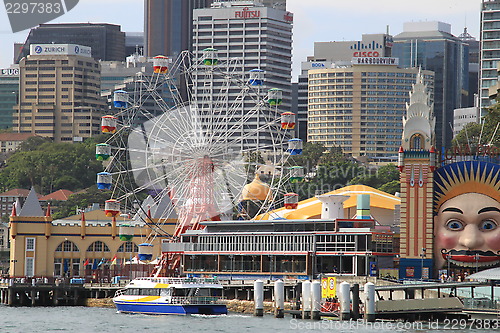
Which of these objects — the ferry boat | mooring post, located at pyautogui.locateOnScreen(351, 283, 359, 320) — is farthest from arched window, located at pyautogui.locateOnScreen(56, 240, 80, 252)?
mooring post, located at pyautogui.locateOnScreen(351, 283, 359, 320)

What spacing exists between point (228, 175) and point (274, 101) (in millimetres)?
9874

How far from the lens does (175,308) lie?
402ft

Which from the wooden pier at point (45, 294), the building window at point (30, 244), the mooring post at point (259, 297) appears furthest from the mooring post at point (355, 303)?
the building window at point (30, 244)

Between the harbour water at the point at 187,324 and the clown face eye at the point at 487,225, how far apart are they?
69.4 feet

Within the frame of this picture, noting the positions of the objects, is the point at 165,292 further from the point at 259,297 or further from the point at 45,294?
the point at 45,294

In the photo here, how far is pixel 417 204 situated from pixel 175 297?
26510 millimetres

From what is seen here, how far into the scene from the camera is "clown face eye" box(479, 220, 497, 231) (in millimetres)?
128125

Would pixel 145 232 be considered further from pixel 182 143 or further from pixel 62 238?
pixel 182 143

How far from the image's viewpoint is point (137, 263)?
153625mm

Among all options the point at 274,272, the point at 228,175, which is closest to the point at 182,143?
the point at 228,175

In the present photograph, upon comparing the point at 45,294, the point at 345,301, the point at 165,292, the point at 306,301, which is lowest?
the point at 45,294

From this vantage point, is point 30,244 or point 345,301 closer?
point 345,301

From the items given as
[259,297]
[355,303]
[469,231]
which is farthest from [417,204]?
[355,303]

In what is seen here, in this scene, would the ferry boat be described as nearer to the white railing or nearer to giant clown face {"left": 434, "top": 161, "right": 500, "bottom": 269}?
the white railing
